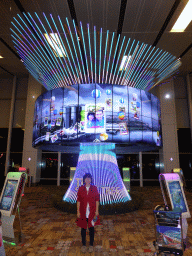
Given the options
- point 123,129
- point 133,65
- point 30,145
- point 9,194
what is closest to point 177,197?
point 9,194

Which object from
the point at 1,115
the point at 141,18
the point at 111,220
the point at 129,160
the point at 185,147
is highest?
the point at 141,18

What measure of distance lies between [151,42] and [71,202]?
11.1 metres

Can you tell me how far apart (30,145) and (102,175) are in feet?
35.9

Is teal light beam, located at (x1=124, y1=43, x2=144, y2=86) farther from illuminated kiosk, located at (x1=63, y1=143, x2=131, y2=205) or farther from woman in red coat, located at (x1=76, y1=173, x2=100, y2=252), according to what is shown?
woman in red coat, located at (x1=76, y1=173, x2=100, y2=252)

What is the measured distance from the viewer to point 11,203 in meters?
4.76

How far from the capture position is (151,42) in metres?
13.4

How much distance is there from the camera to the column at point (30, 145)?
56.4 feet

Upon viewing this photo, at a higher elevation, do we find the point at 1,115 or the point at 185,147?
the point at 1,115

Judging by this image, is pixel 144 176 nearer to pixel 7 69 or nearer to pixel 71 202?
pixel 71 202

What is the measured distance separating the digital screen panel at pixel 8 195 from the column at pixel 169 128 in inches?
567

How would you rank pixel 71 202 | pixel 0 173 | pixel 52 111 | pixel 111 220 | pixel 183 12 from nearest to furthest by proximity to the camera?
pixel 111 220 < pixel 71 202 < pixel 52 111 < pixel 183 12 < pixel 0 173

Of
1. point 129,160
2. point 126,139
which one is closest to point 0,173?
point 129,160

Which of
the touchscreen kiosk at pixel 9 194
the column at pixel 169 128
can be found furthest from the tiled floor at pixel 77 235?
the column at pixel 169 128

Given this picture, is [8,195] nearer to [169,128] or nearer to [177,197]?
[177,197]
